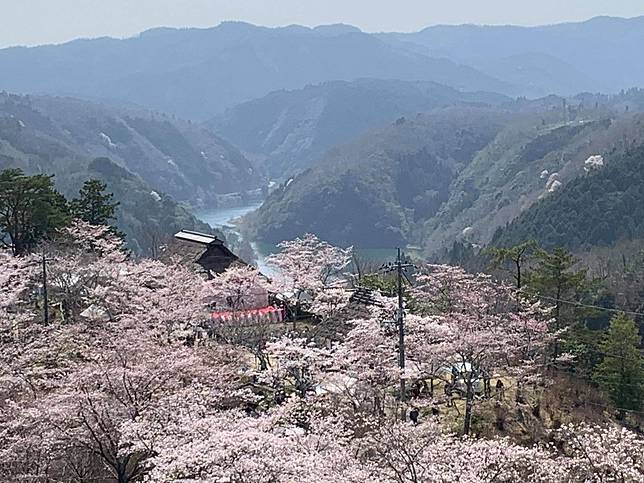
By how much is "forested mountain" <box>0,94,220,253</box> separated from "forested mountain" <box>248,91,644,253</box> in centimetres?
2311

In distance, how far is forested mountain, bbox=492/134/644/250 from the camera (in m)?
64.0

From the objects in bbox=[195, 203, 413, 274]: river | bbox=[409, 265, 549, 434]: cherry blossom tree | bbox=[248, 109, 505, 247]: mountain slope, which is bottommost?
bbox=[195, 203, 413, 274]: river

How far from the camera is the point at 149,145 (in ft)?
488

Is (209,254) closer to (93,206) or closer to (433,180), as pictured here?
(93,206)

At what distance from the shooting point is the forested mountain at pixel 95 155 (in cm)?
8206

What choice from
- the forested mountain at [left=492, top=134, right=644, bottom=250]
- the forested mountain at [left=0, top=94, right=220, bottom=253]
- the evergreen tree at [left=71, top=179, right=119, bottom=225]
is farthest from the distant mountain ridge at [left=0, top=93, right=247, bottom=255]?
the evergreen tree at [left=71, top=179, right=119, bottom=225]

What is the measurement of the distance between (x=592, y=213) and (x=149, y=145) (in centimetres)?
10247

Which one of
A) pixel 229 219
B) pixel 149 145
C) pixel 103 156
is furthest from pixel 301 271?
pixel 149 145

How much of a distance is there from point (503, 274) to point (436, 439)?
2769 centimetres

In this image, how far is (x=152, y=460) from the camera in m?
10.4

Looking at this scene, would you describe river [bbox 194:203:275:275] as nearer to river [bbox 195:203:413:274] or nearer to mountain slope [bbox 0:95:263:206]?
river [bbox 195:203:413:274]

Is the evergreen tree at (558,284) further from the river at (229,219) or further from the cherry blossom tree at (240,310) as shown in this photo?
the river at (229,219)

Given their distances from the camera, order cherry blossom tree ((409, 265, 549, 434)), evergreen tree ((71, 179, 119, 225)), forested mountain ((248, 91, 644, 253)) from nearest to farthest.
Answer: cherry blossom tree ((409, 265, 549, 434))
evergreen tree ((71, 179, 119, 225))
forested mountain ((248, 91, 644, 253))

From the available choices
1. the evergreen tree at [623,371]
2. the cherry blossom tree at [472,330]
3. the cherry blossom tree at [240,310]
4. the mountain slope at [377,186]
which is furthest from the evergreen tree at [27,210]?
the mountain slope at [377,186]
